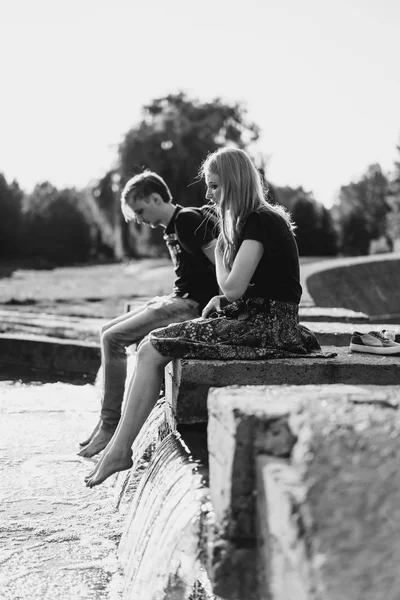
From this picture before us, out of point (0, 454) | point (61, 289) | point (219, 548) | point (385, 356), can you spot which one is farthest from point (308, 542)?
point (61, 289)

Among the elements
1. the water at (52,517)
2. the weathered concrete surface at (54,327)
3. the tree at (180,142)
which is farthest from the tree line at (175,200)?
the water at (52,517)

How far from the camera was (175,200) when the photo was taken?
1198 inches

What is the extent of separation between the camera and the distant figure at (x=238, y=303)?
3559 millimetres

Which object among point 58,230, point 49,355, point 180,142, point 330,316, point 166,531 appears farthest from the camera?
point 58,230

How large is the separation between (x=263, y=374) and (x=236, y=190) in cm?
84

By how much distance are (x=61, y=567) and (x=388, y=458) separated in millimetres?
2046

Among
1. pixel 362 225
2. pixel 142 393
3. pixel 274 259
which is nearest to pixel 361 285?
pixel 274 259

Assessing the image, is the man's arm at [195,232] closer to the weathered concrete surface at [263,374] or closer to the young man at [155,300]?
the young man at [155,300]

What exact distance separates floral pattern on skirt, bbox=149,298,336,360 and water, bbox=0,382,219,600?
435mm

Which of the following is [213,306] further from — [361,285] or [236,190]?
[361,285]

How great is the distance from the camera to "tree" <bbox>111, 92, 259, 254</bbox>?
3114 cm

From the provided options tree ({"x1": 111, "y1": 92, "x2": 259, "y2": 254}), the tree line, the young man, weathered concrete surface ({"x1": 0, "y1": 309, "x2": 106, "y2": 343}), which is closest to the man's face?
the young man

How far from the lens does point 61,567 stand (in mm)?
3369

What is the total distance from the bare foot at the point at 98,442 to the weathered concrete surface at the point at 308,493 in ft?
8.10
